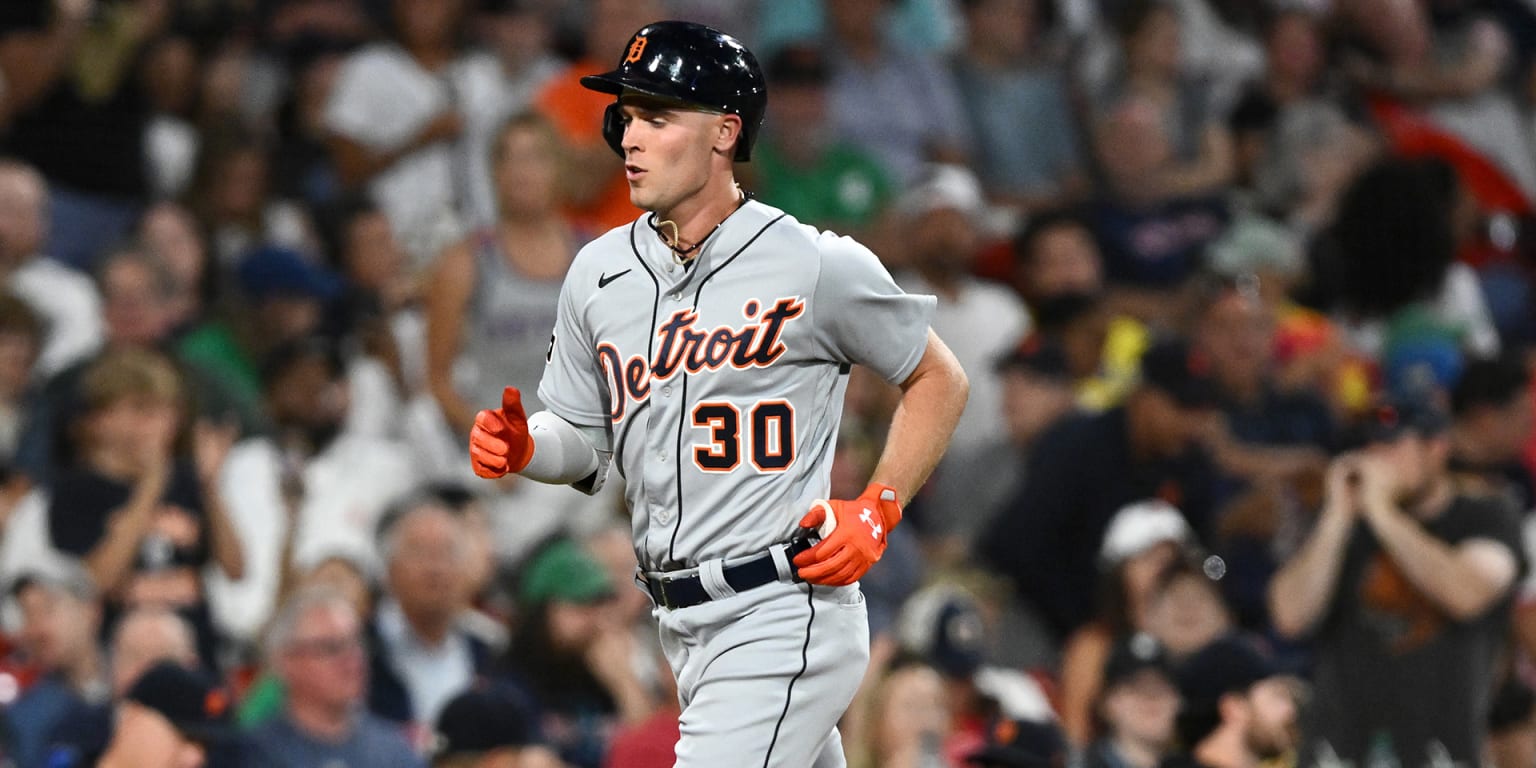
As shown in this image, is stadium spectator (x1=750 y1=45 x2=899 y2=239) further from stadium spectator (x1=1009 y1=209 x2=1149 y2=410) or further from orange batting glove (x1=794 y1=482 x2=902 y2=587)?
orange batting glove (x1=794 y1=482 x2=902 y2=587)

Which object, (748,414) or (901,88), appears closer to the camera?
(748,414)

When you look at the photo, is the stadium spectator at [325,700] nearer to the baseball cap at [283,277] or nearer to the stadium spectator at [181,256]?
the baseball cap at [283,277]

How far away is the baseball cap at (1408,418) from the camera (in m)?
6.49

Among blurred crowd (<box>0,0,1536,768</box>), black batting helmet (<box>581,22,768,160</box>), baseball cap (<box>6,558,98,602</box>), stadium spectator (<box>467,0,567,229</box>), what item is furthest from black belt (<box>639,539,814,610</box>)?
stadium spectator (<box>467,0,567,229</box>)

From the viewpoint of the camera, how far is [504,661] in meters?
7.08

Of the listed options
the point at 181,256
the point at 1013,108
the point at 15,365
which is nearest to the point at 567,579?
the point at 15,365

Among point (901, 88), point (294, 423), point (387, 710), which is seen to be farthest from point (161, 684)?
point (901, 88)

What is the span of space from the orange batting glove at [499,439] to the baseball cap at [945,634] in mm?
2861

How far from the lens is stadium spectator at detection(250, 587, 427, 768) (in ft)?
20.6

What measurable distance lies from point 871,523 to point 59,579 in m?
3.75

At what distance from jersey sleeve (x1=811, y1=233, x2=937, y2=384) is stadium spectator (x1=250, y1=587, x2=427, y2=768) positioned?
2.83 meters

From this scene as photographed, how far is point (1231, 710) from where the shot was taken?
5.77m

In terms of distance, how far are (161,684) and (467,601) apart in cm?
190

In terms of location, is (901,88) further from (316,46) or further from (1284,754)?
(1284,754)
